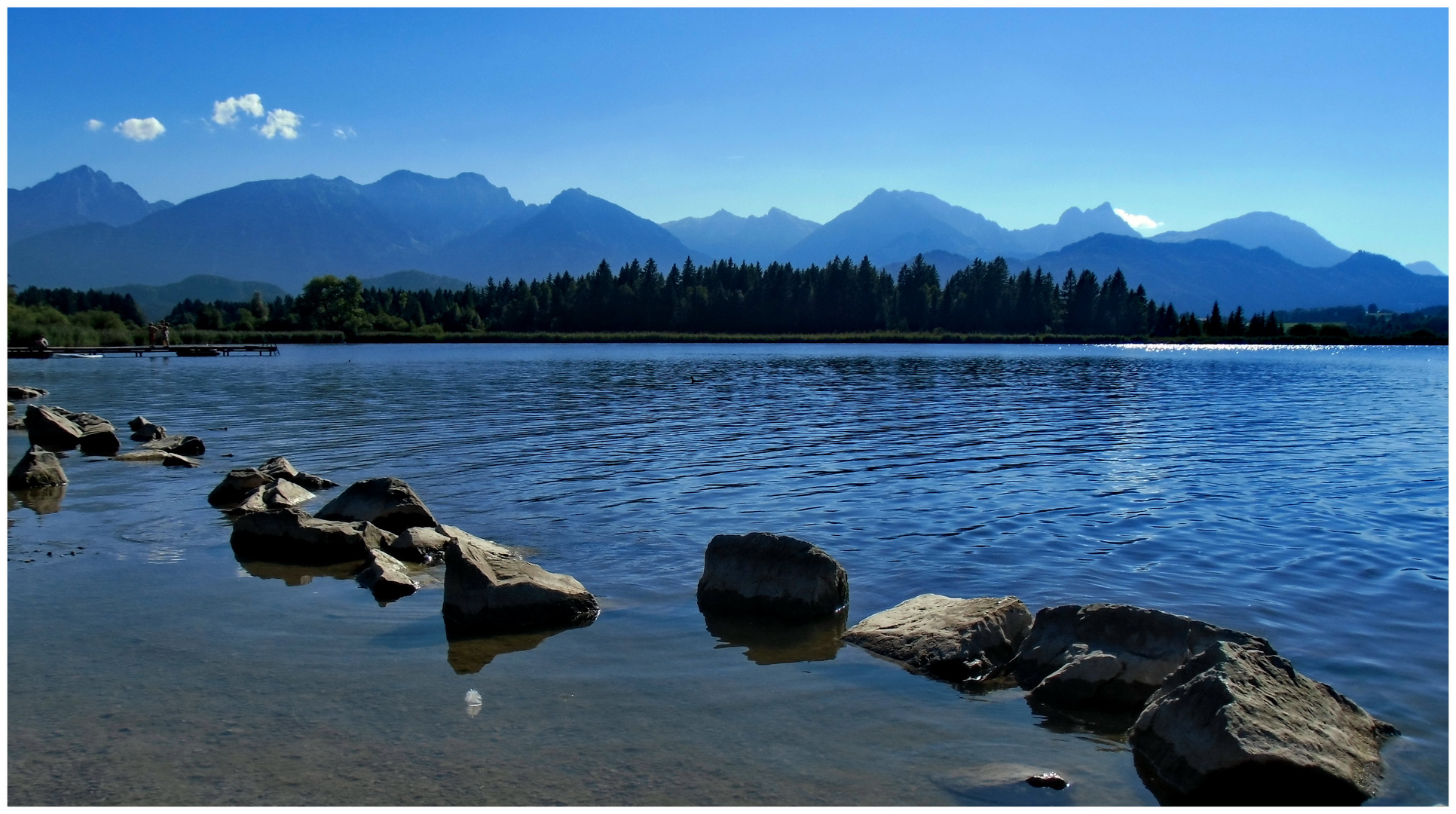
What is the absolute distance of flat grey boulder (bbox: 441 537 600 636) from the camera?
391 inches

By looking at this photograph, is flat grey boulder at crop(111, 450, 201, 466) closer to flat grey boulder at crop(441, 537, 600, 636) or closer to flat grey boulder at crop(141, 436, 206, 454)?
flat grey boulder at crop(141, 436, 206, 454)

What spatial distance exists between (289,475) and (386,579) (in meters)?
8.34

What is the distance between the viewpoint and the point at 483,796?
640 centimetres

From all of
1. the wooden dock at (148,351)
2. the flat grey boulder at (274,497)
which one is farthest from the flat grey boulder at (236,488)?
the wooden dock at (148,351)

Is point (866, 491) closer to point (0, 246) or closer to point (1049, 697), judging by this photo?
point (1049, 697)

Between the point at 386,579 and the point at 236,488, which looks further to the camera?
the point at 236,488

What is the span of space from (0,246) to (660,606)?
24.7 feet

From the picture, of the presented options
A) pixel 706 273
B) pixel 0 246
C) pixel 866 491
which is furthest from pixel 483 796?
pixel 706 273

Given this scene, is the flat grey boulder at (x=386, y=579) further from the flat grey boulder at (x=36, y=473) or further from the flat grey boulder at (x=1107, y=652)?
the flat grey boulder at (x=36, y=473)

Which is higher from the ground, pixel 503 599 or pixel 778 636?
pixel 503 599

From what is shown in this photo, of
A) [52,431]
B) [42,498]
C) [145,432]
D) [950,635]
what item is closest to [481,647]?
[950,635]

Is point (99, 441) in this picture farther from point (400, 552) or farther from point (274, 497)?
point (400, 552)

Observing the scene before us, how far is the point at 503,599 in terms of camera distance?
998 centimetres

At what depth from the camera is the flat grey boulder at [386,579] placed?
11.2 m
